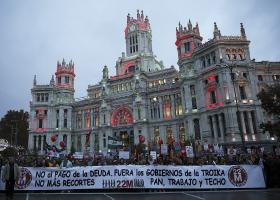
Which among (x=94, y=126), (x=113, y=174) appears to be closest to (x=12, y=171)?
(x=113, y=174)

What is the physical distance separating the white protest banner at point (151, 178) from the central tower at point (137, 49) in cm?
7206

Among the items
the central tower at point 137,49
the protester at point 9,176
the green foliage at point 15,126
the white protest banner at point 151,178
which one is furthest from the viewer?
the central tower at point 137,49

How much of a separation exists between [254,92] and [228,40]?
13.1 meters

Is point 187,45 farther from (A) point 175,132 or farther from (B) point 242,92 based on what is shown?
(A) point 175,132

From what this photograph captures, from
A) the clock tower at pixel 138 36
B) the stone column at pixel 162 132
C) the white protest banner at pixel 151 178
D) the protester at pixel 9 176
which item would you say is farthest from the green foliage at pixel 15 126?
the protester at pixel 9 176

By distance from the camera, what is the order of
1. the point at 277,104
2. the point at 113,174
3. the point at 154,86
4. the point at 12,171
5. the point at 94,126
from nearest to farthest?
the point at 12,171, the point at 113,174, the point at 277,104, the point at 154,86, the point at 94,126

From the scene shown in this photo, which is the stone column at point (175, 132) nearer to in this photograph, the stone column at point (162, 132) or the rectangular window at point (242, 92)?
the stone column at point (162, 132)

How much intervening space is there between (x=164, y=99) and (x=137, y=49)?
29.2 m

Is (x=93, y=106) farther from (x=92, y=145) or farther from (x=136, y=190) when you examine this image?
(x=136, y=190)

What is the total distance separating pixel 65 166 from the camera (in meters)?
21.9

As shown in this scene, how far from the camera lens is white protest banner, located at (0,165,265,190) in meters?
19.8

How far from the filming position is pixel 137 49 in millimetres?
97688

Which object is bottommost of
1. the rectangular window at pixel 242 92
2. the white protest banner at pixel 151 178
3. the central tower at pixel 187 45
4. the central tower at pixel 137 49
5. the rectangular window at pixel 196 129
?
the white protest banner at pixel 151 178

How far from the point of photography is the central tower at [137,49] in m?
93.3
